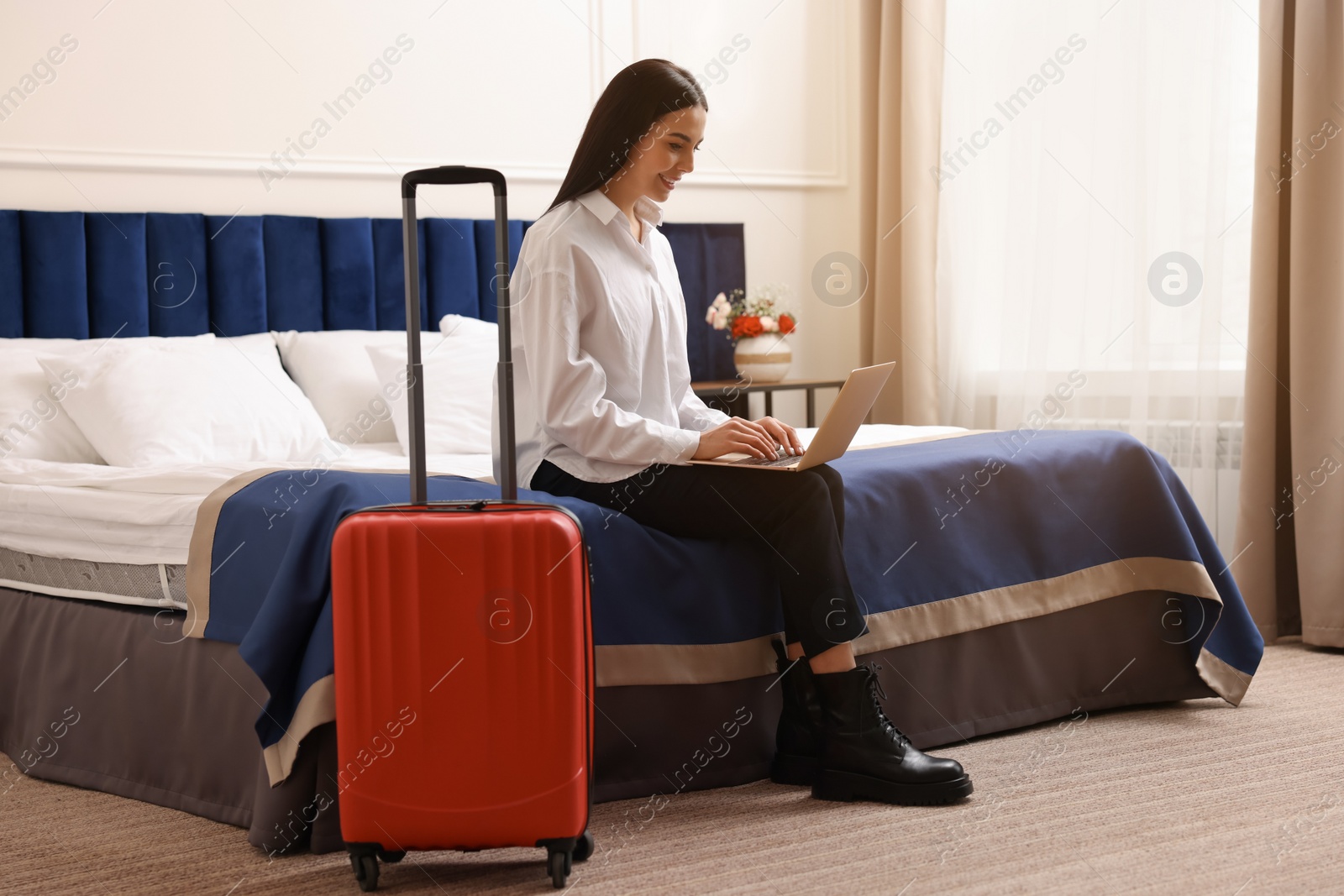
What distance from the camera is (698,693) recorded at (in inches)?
84.9

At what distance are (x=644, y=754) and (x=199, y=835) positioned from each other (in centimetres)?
73

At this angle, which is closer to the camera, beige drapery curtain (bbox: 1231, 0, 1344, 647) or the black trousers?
the black trousers

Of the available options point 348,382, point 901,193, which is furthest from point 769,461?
point 901,193

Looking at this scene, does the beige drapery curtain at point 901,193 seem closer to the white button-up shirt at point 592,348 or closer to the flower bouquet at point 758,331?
the flower bouquet at point 758,331

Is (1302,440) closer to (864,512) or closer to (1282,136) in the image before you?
(1282,136)

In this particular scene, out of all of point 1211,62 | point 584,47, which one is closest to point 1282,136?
point 1211,62

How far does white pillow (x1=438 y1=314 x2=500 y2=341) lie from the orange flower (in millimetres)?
1031

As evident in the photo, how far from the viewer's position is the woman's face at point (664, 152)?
85.0 inches

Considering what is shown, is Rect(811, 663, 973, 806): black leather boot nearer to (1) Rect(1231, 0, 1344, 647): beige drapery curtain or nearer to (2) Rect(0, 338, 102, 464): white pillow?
(1) Rect(1231, 0, 1344, 647): beige drapery curtain

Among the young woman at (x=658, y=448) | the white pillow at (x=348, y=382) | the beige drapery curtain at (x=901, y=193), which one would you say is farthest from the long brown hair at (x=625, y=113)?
the beige drapery curtain at (x=901, y=193)

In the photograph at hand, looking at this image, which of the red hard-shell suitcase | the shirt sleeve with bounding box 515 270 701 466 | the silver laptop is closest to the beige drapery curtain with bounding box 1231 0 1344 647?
the silver laptop

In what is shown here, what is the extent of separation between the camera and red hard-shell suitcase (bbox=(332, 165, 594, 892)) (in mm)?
1698

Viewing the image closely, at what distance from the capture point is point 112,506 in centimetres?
235

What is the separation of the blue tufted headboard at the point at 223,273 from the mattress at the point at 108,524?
0.85 metres
